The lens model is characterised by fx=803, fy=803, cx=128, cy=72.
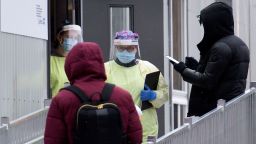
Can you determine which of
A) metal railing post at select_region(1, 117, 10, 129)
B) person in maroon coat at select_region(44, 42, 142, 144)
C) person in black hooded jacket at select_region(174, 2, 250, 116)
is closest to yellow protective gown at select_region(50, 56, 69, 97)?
metal railing post at select_region(1, 117, 10, 129)

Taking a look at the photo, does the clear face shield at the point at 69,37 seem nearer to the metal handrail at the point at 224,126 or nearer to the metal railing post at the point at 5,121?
the metal railing post at the point at 5,121

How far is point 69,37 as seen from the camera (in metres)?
8.32

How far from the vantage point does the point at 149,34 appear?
10.8m

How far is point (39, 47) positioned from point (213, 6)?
2179mm

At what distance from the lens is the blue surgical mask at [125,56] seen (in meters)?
7.56

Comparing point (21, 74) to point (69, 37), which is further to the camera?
point (69, 37)

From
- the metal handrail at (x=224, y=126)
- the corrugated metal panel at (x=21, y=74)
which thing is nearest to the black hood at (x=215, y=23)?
the metal handrail at (x=224, y=126)

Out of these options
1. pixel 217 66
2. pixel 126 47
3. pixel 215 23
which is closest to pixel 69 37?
pixel 126 47

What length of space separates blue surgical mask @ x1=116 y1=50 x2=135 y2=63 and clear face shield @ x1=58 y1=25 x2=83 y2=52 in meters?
0.81

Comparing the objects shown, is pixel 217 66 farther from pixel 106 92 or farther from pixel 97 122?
pixel 97 122

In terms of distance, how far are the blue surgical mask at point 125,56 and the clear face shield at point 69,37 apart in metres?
0.81

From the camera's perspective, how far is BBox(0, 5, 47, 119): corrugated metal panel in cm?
756

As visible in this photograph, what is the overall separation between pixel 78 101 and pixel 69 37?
351 cm

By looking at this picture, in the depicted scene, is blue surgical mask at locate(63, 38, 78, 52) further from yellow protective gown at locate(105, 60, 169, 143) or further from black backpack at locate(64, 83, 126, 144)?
black backpack at locate(64, 83, 126, 144)
